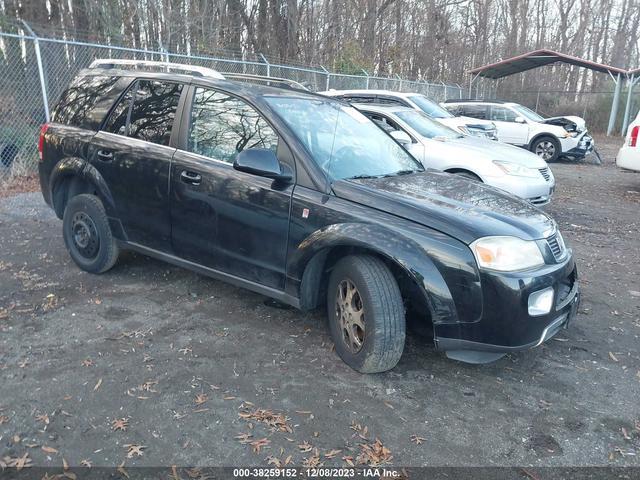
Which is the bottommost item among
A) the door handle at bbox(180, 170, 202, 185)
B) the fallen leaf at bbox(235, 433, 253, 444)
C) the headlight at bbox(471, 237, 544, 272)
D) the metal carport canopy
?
the fallen leaf at bbox(235, 433, 253, 444)

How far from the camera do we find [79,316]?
3986 millimetres

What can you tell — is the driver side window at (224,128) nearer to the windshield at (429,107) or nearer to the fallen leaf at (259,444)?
the fallen leaf at (259,444)

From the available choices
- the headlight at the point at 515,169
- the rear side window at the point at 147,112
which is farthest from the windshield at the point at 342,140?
the headlight at the point at 515,169

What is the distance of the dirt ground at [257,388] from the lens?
105 inches

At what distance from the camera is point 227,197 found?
373 cm

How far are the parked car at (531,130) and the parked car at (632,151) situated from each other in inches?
179

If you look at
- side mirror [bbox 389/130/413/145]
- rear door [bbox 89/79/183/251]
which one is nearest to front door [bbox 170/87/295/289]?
rear door [bbox 89/79/183/251]

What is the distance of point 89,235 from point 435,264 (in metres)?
3.18

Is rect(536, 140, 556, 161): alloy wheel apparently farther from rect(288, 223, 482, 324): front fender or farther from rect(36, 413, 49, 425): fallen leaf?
rect(36, 413, 49, 425): fallen leaf

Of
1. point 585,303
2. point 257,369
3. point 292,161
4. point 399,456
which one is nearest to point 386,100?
point 585,303

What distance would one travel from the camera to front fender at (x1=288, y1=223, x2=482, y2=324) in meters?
2.97

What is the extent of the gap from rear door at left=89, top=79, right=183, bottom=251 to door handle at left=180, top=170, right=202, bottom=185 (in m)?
0.17

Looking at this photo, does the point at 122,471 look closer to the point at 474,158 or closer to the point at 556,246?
the point at 556,246

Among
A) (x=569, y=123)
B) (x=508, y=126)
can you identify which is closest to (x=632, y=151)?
(x=508, y=126)
